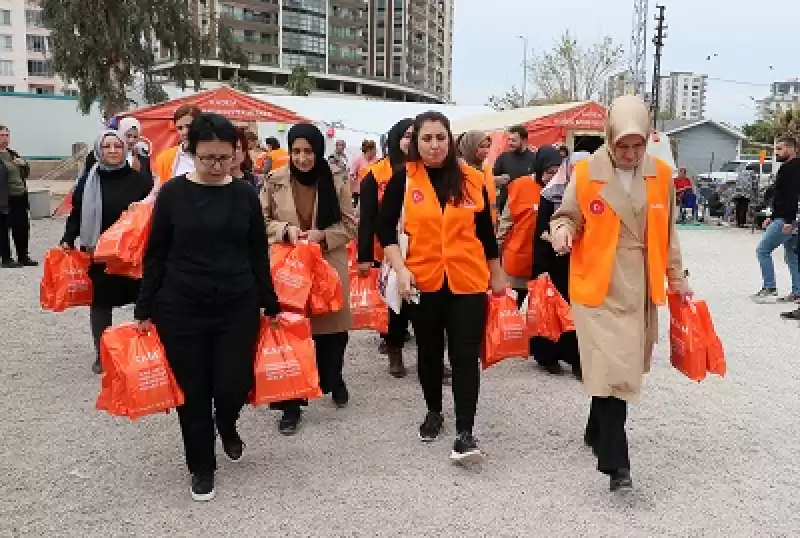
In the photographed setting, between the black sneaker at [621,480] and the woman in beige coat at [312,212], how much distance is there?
1.88 meters

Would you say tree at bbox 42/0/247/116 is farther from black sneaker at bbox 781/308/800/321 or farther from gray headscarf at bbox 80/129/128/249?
black sneaker at bbox 781/308/800/321

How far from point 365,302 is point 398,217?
1323 mm

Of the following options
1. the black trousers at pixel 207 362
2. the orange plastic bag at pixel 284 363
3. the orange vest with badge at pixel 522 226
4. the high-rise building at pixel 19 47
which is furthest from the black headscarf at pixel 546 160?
the high-rise building at pixel 19 47

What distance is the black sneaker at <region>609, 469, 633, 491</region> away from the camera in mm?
3500

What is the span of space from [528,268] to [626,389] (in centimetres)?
258

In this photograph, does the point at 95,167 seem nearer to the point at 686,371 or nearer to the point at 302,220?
the point at 302,220

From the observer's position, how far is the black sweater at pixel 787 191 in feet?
27.2

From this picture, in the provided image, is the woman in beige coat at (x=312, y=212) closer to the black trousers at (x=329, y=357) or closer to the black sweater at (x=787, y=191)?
the black trousers at (x=329, y=357)

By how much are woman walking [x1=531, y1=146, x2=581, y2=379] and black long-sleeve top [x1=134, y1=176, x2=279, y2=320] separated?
2.59 meters

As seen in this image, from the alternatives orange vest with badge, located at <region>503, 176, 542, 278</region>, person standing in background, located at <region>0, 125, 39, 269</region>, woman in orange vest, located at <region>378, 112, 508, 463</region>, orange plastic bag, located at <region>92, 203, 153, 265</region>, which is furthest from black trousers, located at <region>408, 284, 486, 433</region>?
person standing in background, located at <region>0, 125, 39, 269</region>

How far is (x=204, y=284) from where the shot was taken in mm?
3361

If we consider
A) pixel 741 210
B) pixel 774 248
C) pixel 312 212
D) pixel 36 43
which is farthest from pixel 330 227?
pixel 36 43

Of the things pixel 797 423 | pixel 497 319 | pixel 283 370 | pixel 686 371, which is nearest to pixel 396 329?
pixel 497 319

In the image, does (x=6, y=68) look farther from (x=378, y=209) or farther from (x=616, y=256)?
(x=616, y=256)
